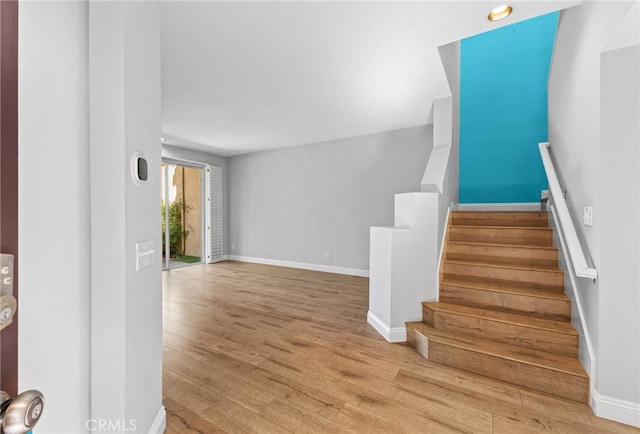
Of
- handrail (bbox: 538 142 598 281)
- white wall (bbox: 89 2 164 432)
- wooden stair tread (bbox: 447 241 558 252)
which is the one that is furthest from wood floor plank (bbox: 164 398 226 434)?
wooden stair tread (bbox: 447 241 558 252)

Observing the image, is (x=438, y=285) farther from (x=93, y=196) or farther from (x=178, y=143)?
(x=178, y=143)

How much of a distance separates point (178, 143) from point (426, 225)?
478cm

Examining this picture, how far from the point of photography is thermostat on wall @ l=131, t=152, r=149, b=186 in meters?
1.12

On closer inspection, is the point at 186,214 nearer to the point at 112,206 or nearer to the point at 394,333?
the point at 394,333

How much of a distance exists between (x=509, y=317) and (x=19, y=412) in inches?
104

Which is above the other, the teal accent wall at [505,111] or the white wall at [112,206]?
the teal accent wall at [505,111]

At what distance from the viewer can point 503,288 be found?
235 centimetres

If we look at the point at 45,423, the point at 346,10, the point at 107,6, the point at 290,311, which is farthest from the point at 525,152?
the point at 45,423

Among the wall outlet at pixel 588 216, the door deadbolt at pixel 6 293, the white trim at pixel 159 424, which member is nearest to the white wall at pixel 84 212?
the white trim at pixel 159 424

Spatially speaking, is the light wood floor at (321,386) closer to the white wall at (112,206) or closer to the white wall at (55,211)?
the white wall at (112,206)

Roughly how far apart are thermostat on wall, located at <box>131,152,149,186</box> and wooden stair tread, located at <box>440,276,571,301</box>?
2497mm

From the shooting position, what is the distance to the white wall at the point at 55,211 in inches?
32.3

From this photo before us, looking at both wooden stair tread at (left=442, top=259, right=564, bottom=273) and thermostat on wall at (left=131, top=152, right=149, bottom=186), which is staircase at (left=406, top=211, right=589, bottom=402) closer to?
wooden stair tread at (left=442, top=259, right=564, bottom=273)

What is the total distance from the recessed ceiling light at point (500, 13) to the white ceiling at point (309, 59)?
0.15 feet
